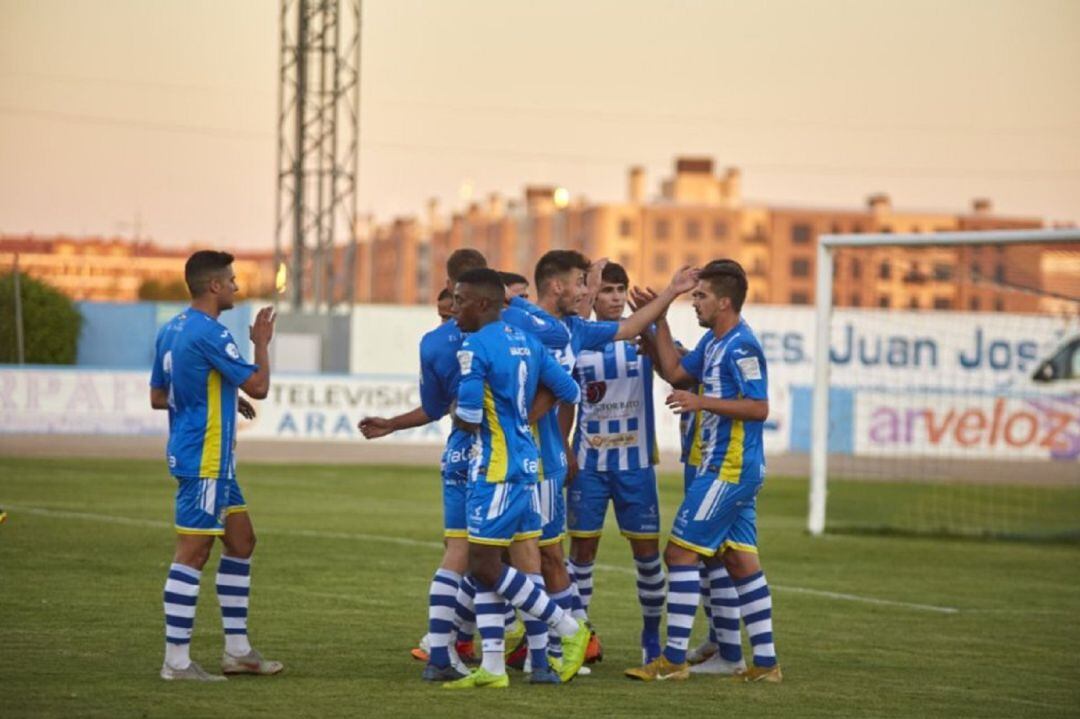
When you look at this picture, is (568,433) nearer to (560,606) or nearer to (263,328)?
(560,606)

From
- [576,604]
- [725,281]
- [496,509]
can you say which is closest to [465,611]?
[576,604]

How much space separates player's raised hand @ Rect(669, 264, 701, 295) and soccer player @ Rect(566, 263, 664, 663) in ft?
1.79

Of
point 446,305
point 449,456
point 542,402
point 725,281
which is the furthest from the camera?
point 446,305

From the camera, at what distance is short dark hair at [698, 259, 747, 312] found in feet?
35.3

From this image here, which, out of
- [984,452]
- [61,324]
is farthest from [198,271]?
[61,324]

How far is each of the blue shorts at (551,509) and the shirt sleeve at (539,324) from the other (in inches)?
32.5

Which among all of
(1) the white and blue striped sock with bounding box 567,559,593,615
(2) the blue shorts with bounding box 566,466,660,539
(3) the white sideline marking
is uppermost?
(2) the blue shorts with bounding box 566,466,660,539

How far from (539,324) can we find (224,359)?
6.17ft

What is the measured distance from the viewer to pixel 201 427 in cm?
1027

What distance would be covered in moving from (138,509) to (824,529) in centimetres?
892

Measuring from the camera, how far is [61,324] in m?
57.2

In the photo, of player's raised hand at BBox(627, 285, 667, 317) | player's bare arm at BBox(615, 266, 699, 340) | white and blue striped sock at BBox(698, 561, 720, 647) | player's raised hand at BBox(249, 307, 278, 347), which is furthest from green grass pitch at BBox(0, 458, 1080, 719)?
player's raised hand at BBox(627, 285, 667, 317)

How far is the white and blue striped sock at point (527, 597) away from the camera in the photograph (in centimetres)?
1007

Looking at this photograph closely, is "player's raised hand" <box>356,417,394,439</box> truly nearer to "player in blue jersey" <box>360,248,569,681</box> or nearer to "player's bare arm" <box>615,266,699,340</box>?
"player in blue jersey" <box>360,248,569,681</box>
